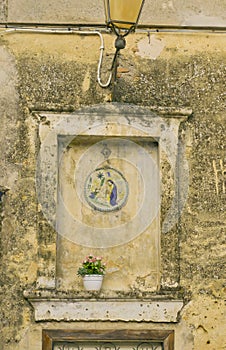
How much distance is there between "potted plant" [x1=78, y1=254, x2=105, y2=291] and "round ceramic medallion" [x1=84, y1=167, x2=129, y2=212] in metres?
0.52

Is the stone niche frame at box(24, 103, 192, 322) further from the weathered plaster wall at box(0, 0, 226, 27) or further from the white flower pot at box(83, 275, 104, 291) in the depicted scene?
the weathered plaster wall at box(0, 0, 226, 27)

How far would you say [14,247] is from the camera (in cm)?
703

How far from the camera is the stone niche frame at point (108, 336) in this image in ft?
22.7

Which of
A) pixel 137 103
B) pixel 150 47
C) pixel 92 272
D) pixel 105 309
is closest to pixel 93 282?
pixel 92 272

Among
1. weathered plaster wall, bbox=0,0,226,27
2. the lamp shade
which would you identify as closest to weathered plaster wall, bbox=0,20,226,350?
weathered plaster wall, bbox=0,0,226,27

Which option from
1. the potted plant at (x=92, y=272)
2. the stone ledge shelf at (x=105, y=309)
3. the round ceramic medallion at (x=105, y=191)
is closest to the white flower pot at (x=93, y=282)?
the potted plant at (x=92, y=272)

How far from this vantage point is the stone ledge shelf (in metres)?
6.91

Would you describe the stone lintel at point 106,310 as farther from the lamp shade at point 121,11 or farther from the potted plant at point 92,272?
the lamp shade at point 121,11

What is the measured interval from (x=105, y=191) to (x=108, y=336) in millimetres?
1271

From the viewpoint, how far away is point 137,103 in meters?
7.30

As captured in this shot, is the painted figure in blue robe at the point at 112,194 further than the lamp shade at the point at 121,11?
Yes

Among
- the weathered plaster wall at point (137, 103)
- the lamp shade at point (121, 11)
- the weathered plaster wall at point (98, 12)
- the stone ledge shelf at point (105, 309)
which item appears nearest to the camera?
the lamp shade at point (121, 11)

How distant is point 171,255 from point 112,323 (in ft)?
2.49

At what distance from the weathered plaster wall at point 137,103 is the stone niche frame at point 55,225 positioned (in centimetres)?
5
